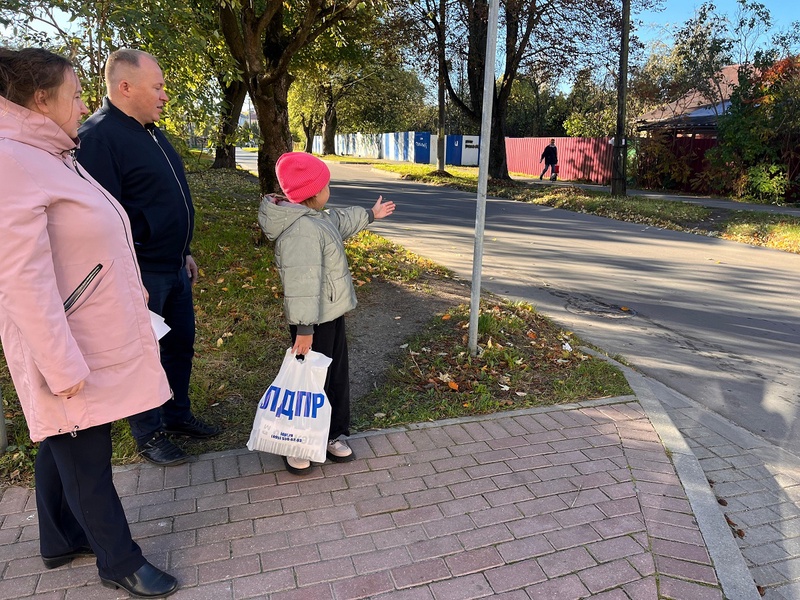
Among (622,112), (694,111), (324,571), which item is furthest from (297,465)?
(694,111)

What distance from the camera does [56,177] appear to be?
1.91m

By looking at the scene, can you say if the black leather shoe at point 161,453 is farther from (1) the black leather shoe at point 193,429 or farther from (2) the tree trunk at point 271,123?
(2) the tree trunk at point 271,123

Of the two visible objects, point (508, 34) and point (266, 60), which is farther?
point (508, 34)

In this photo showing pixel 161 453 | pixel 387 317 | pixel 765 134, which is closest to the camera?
pixel 161 453

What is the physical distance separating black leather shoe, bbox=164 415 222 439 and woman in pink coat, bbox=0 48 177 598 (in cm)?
116

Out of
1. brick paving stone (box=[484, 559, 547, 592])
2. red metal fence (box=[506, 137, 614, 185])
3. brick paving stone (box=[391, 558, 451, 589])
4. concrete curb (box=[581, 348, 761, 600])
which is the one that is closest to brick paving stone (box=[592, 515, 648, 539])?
concrete curb (box=[581, 348, 761, 600])

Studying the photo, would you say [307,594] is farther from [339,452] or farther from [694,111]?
[694,111]

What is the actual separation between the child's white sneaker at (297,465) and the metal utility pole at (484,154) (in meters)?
2.00

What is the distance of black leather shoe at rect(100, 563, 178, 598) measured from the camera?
2275mm

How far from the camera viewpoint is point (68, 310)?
1.98 metres

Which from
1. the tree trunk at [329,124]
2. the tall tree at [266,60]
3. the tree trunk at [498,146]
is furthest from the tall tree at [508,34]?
the tree trunk at [329,124]

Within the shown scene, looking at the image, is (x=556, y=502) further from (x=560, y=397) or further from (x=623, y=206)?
(x=623, y=206)

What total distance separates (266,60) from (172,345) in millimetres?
5959

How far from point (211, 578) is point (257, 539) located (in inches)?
11.1
